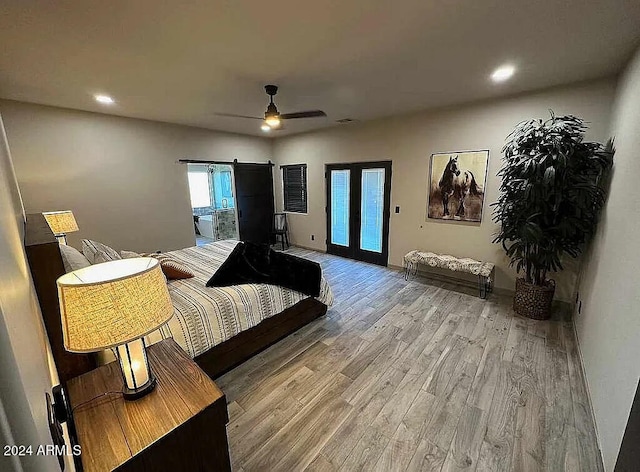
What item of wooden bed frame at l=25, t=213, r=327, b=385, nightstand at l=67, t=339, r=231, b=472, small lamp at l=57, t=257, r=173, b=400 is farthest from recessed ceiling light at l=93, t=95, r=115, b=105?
nightstand at l=67, t=339, r=231, b=472

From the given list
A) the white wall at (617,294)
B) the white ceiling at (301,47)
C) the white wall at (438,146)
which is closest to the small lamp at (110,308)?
the white ceiling at (301,47)

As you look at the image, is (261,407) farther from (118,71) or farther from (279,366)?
(118,71)

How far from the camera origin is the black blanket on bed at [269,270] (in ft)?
8.42

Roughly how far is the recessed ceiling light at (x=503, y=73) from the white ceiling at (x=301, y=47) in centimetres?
8

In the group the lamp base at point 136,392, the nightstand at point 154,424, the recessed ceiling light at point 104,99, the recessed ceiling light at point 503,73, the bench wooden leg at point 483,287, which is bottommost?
the bench wooden leg at point 483,287

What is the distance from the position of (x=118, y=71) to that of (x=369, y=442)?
3.60 meters

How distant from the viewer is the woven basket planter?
2.88m

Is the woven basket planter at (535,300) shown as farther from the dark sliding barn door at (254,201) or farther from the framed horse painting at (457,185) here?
the dark sliding barn door at (254,201)

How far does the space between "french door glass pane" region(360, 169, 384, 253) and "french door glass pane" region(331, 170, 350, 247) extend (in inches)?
14.5

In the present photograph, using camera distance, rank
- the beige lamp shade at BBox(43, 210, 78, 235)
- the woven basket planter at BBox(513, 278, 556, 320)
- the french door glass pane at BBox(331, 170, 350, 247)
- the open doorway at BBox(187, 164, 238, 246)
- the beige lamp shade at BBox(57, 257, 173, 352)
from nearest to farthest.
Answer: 1. the beige lamp shade at BBox(57, 257, 173, 352)
2. the beige lamp shade at BBox(43, 210, 78, 235)
3. the woven basket planter at BBox(513, 278, 556, 320)
4. the french door glass pane at BBox(331, 170, 350, 247)
5. the open doorway at BBox(187, 164, 238, 246)

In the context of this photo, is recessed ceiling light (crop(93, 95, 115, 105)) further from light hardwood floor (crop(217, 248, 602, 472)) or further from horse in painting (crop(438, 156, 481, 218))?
horse in painting (crop(438, 156, 481, 218))

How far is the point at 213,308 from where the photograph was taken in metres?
2.12

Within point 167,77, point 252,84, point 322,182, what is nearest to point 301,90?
point 252,84

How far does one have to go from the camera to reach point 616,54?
2.21 m
